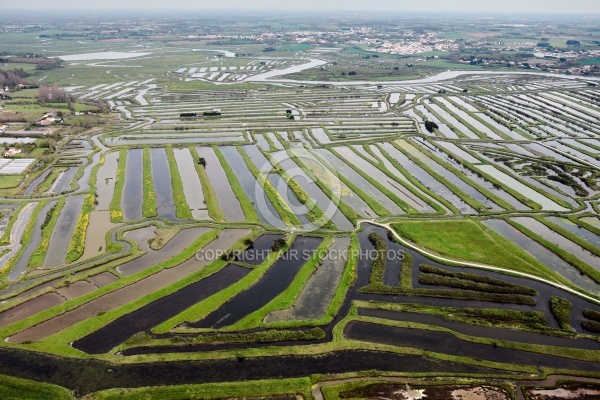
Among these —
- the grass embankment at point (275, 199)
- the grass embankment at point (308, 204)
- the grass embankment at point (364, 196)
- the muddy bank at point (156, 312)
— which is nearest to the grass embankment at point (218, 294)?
the muddy bank at point (156, 312)

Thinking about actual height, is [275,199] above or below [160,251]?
above

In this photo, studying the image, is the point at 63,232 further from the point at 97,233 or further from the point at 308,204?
the point at 308,204

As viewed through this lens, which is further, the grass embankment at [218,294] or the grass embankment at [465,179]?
the grass embankment at [465,179]

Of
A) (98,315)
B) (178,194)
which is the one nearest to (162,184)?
(178,194)

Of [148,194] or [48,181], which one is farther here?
[48,181]

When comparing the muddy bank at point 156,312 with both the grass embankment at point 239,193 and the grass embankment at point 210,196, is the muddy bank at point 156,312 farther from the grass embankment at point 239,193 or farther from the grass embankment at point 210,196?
the grass embankment at point 210,196
